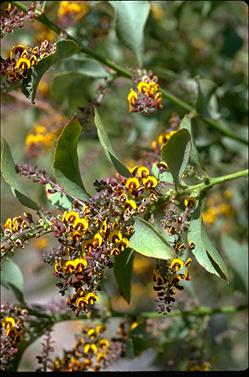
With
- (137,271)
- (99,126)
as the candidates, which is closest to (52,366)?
(99,126)

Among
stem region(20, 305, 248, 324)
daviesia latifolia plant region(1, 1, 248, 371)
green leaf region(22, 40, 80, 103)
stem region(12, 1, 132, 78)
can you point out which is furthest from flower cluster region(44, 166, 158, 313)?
stem region(12, 1, 132, 78)

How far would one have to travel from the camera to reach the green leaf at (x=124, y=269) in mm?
1454

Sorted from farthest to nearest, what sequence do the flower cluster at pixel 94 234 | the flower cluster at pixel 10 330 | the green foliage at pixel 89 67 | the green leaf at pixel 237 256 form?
the green leaf at pixel 237 256 < the green foliage at pixel 89 67 < the flower cluster at pixel 10 330 < the flower cluster at pixel 94 234

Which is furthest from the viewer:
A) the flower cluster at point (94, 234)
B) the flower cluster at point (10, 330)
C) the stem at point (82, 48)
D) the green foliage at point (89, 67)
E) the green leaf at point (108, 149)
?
the green foliage at point (89, 67)

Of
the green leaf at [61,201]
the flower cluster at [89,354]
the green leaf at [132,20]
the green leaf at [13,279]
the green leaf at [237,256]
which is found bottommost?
the flower cluster at [89,354]

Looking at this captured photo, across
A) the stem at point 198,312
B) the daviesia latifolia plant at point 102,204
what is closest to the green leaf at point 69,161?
the daviesia latifolia plant at point 102,204

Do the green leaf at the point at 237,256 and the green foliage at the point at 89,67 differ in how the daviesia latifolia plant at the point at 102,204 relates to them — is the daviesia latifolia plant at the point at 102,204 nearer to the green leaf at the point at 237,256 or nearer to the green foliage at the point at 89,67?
the green foliage at the point at 89,67

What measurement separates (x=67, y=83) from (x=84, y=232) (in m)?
0.92

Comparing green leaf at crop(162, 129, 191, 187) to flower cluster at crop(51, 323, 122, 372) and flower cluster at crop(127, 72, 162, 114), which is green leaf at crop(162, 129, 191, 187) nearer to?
flower cluster at crop(127, 72, 162, 114)

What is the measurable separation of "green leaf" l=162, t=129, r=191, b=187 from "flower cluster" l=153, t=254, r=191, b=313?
0.18 metres

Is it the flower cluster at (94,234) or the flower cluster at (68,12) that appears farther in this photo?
the flower cluster at (68,12)

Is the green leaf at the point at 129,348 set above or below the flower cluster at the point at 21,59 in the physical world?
below

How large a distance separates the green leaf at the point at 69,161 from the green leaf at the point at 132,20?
610 millimetres

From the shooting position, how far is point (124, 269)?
59.9 inches
